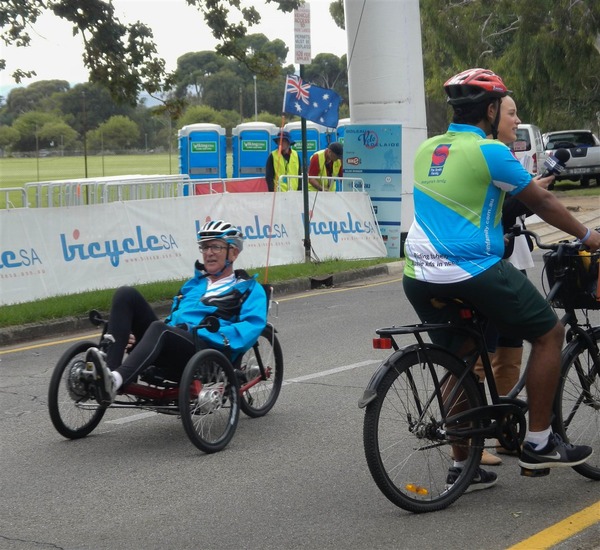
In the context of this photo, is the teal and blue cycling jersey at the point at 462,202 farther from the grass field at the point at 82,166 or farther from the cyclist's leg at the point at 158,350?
the grass field at the point at 82,166

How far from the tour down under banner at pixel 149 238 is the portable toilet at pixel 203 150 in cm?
1796

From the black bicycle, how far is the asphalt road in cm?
20

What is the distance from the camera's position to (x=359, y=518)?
513cm

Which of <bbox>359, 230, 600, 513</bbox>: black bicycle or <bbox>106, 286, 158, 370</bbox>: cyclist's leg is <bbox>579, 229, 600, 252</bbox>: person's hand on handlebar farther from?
<bbox>106, 286, 158, 370</bbox>: cyclist's leg

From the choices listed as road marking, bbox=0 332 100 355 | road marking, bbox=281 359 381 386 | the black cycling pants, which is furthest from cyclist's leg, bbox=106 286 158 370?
road marking, bbox=0 332 100 355

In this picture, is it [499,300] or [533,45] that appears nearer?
[499,300]

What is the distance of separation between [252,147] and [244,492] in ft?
99.2

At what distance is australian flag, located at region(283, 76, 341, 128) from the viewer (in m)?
15.8

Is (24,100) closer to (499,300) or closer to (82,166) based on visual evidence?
(82,166)

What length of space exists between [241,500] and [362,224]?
12610 mm

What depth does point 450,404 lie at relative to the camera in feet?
16.7

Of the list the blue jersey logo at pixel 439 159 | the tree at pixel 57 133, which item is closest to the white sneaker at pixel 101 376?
the blue jersey logo at pixel 439 159

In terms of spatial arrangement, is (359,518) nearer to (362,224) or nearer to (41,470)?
(41,470)

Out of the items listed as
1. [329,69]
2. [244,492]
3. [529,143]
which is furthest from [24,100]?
[244,492]
